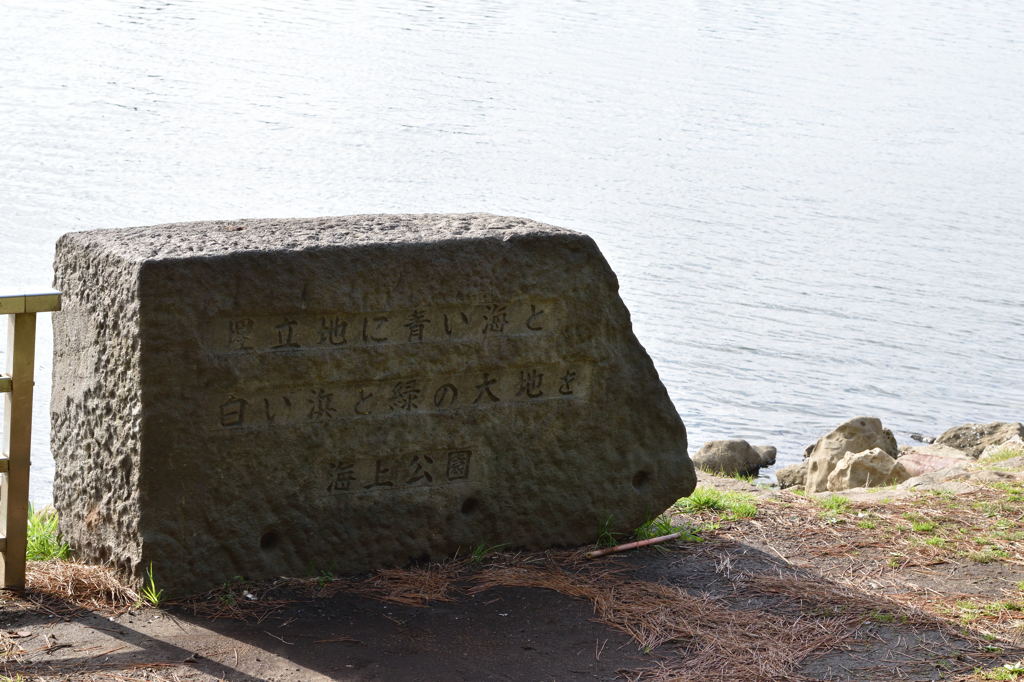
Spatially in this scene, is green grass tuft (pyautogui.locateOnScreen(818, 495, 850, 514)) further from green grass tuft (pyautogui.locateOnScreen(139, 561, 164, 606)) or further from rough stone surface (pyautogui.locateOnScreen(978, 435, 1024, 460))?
green grass tuft (pyautogui.locateOnScreen(139, 561, 164, 606))

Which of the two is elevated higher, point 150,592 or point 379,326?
point 379,326

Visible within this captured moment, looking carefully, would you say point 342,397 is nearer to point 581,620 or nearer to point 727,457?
point 581,620

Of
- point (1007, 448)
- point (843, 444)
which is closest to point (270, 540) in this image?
point (843, 444)

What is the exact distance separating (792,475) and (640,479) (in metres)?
4.10

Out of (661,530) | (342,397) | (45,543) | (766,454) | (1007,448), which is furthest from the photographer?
(766,454)

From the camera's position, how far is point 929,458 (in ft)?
27.5

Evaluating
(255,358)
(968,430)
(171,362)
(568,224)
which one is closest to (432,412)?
(255,358)

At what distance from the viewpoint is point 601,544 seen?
503cm

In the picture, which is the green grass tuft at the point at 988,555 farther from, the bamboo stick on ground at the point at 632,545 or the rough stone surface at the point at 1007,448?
the rough stone surface at the point at 1007,448

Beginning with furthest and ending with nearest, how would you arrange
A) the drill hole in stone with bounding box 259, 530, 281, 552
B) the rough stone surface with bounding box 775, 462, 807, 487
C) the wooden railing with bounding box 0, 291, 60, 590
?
1. the rough stone surface with bounding box 775, 462, 807, 487
2. the drill hole in stone with bounding box 259, 530, 281, 552
3. the wooden railing with bounding box 0, 291, 60, 590

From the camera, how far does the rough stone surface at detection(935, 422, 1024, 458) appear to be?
9305 millimetres

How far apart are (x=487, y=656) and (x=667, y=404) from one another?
1.51 m

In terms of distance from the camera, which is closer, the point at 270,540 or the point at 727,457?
the point at 270,540

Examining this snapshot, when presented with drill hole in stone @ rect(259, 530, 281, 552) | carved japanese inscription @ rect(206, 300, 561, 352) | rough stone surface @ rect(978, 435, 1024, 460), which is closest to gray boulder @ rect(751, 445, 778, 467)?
rough stone surface @ rect(978, 435, 1024, 460)
